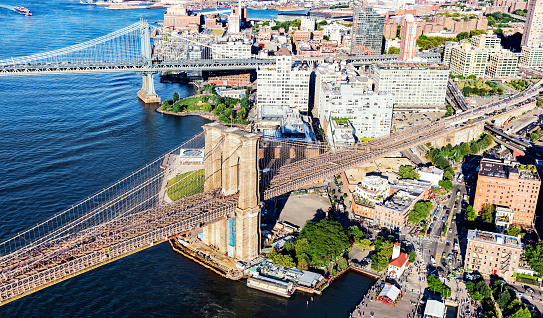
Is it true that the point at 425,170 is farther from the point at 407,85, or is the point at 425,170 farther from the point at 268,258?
the point at 407,85

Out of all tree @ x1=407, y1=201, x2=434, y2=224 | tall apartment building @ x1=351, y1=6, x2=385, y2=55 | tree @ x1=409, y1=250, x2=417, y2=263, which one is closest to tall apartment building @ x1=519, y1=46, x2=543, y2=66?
tall apartment building @ x1=351, y1=6, x2=385, y2=55

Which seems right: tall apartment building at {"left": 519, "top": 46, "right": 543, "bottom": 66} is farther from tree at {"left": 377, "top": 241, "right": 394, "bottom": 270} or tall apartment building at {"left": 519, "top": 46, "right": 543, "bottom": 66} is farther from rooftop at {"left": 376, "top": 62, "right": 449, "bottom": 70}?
tree at {"left": 377, "top": 241, "right": 394, "bottom": 270}

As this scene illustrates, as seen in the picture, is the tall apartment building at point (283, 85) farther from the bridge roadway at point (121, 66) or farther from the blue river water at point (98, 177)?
the bridge roadway at point (121, 66)

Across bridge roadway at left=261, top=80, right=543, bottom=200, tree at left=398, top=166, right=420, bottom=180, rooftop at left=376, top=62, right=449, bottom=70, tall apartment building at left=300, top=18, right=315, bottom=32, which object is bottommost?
tree at left=398, top=166, right=420, bottom=180

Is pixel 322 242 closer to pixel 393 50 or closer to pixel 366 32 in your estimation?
pixel 366 32

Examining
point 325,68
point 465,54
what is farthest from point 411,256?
point 465,54

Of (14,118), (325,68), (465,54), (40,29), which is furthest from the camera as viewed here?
(40,29)
